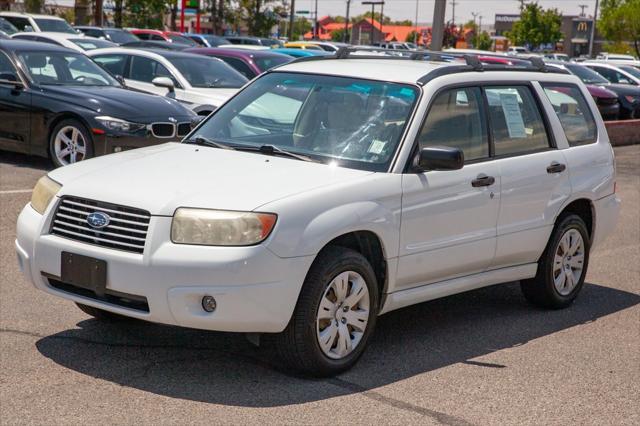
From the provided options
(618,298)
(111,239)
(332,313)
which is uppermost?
(111,239)

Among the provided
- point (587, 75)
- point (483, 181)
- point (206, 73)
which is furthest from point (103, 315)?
point (587, 75)

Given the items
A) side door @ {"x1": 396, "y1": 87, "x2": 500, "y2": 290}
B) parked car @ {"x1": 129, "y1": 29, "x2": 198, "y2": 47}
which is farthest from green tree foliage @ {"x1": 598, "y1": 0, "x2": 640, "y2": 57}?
side door @ {"x1": 396, "y1": 87, "x2": 500, "y2": 290}

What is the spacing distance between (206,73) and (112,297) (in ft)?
34.5

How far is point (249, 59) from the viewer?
60.2ft

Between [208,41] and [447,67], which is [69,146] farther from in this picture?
[208,41]

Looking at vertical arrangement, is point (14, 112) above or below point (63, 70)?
below

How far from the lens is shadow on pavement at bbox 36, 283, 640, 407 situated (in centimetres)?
532

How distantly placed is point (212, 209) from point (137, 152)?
4.53 feet

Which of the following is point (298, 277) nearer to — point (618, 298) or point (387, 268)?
point (387, 268)

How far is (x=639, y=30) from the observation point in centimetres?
7619

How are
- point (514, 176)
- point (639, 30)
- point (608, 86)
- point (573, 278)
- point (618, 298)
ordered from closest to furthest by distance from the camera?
point (514, 176) → point (573, 278) → point (618, 298) → point (608, 86) → point (639, 30)

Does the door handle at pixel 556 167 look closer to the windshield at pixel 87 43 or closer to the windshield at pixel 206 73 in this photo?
the windshield at pixel 206 73

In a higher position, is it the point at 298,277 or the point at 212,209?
the point at 212,209

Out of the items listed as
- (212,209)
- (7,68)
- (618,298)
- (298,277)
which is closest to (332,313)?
(298,277)
